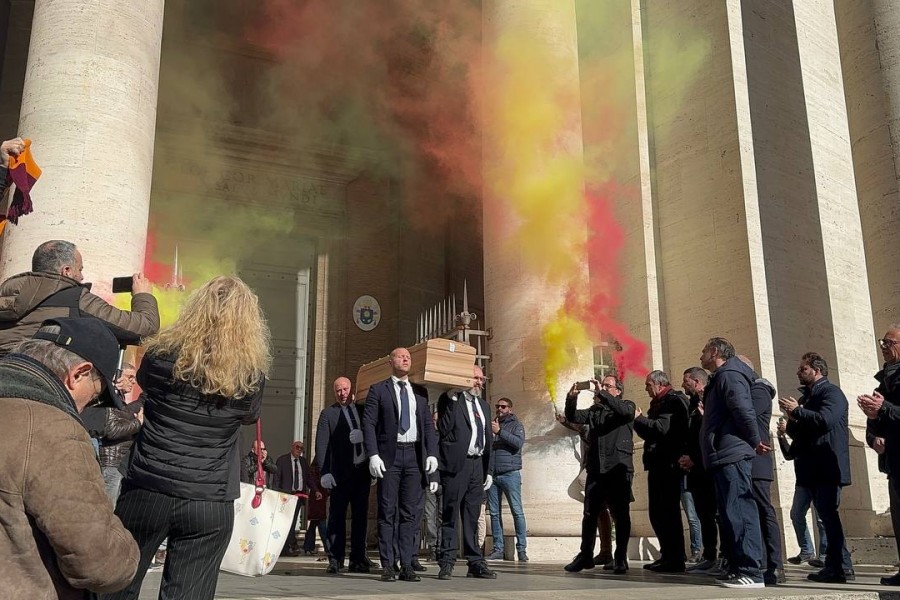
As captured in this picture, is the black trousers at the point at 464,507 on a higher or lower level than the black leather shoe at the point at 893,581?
higher

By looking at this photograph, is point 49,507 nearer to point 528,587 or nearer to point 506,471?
point 528,587

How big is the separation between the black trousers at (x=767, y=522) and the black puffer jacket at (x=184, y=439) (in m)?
4.31

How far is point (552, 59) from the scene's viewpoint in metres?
9.68

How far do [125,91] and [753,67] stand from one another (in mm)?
7512

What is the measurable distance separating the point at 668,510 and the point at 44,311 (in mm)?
5317

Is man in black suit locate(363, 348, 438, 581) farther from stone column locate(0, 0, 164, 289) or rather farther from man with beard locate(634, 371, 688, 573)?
stone column locate(0, 0, 164, 289)

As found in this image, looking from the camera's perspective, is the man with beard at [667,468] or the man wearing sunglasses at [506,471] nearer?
the man with beard at [667,468]

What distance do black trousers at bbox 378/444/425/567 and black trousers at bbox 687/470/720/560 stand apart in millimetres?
2449

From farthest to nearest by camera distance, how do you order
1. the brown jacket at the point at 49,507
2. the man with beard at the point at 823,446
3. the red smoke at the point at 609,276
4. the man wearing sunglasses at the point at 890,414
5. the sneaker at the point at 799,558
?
the red smoke at the point at 609,276 < the sneaker at the point at 799,558 < the man with beard at the point at 823,446 < the man wearing sunglasses at the point at 890,414 < the brown jacket at the point at 49,507

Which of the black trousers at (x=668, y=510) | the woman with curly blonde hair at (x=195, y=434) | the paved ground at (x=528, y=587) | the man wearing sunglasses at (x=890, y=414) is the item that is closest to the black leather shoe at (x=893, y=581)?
the man wearing sunglasses at (x=890, y=414)

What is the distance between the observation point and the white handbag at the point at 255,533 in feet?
11.3

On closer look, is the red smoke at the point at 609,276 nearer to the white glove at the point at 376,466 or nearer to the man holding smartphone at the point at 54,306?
the white glove at the point at 376,466

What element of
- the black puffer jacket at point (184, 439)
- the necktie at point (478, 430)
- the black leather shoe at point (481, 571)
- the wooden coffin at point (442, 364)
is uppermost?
the wooden coffin at point (442, 364)

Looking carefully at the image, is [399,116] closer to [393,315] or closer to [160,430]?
[393,315]
